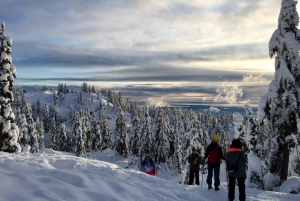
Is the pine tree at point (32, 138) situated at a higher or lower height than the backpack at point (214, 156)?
lower

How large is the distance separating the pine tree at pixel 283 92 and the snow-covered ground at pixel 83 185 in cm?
479

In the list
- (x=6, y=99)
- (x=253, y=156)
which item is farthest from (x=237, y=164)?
(x=6, y=99)

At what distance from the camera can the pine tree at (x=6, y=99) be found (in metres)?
18.6

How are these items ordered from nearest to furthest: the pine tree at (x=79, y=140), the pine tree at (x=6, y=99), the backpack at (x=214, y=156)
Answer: the backpack at (x=214, y=156), the pine tree at (x=6, y=99), the pine tree at (x=79, y=140)

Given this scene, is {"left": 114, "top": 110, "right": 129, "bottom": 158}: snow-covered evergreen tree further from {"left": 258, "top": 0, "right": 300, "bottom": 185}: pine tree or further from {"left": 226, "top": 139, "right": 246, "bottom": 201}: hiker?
{"left": 226, "top": 139, "right": 246, "bottom": 201}: hiker

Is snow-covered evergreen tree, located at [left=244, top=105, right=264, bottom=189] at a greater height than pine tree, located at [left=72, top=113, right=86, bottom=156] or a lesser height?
greater

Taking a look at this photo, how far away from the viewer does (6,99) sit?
63.4 feet

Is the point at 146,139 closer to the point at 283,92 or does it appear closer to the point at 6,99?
the point at 6,99

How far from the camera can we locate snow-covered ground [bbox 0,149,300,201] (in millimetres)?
Result: 7340

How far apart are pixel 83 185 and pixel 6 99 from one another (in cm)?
1415

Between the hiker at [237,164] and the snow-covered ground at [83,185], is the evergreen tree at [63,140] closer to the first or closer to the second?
the snow-covered ground at [83,185]

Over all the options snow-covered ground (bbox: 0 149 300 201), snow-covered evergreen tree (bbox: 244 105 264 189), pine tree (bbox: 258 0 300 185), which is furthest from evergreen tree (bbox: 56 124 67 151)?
snow-covered ground (bbox: 0 149 300 201)

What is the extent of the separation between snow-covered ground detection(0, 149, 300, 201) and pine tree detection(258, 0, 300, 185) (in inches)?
188

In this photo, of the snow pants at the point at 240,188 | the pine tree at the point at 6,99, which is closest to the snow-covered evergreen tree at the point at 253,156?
the snow pants at the point at 240,188
